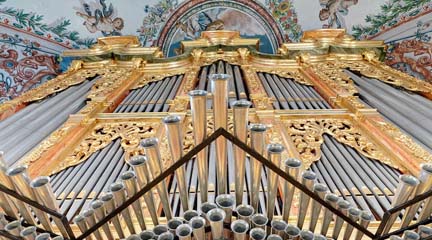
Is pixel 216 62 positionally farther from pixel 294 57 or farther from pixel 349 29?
pixel 349 29

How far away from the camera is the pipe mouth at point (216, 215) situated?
1.39m

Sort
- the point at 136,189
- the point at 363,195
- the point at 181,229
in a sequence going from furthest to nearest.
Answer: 1. the point at 363,195
2. the point at 136,189
3. the point at 181,229

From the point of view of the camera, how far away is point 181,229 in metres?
1.41

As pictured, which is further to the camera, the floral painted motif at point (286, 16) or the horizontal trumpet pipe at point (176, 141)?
the floral painted motif at point (286, 16)

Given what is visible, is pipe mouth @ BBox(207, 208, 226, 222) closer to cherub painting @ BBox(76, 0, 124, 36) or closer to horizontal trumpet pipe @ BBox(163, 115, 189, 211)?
horizontal trumpet pipe @ BBox(163, 115, 189, 211)

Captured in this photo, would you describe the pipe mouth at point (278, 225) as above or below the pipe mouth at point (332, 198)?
below

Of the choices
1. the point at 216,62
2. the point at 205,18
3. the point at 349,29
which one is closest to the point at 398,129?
the point at 216,62

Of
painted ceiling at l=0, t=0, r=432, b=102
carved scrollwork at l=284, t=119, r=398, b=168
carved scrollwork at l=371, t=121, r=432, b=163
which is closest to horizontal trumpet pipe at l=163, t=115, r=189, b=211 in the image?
carved scrollwork at l=284, t=119, r=398, b=168

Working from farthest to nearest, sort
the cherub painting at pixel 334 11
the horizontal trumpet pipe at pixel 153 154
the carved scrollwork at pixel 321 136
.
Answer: the cherub painting at pixel 334 11 → the carved scrollwork at pixel 321 136 → the horizontal trumpet pipe at pixel 153 154

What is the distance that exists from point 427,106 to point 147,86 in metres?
3.18

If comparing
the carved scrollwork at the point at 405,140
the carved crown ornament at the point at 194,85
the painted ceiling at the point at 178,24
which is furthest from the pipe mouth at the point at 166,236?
the painted ceiling at the point at 178,24

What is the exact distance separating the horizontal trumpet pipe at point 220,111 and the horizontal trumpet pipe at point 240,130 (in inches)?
1.7

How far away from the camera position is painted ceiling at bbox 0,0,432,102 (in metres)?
6.55

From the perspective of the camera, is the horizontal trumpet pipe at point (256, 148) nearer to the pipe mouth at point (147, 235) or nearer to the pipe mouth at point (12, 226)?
the pipe mouth at point (147, 235)
